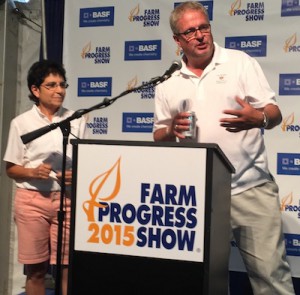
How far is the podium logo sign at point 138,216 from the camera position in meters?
2.02

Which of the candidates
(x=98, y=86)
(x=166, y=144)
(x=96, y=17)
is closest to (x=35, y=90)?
(x=98, y=86)

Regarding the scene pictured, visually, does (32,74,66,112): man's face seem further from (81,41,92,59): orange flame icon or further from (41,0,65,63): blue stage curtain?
(41,0,65,63): blue stage curtain

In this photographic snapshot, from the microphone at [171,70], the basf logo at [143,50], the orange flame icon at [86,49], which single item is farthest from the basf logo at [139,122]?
the microphone at [171,70]

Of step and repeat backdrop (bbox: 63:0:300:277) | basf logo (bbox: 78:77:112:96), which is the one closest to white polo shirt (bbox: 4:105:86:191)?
step and repeat backdrop (bbox: 63:0:300:277)

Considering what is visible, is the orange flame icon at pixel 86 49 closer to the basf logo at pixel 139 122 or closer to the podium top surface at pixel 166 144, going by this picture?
the basf logo at pixel 139 122

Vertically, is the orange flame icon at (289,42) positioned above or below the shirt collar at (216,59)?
above

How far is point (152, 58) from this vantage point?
4.16m

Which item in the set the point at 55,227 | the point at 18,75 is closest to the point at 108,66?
the point at 18,75

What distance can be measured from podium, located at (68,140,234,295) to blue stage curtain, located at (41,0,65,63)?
248cm

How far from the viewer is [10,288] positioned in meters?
4.59

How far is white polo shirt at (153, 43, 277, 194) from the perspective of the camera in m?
2.61

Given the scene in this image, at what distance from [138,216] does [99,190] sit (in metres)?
0.20

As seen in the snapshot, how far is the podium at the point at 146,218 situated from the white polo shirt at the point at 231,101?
16.5 inches

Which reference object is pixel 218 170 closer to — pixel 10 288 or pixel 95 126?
pixel 95 126
